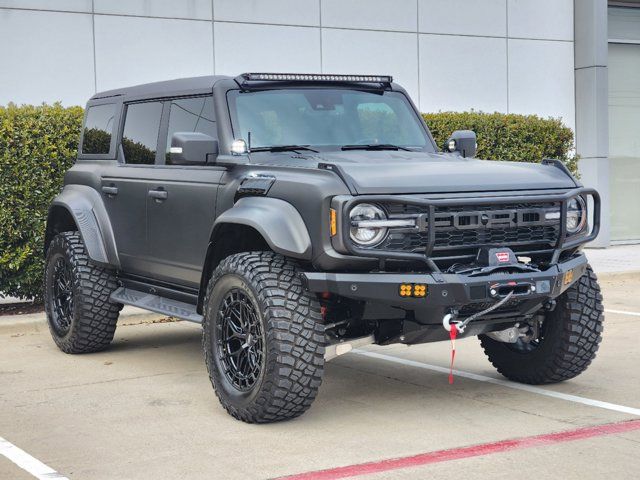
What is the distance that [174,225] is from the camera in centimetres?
738

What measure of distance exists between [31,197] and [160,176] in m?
3.32

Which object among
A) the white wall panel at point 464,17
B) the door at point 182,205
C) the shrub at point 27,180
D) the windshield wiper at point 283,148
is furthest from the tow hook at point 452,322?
the white wall panel at point 464,17

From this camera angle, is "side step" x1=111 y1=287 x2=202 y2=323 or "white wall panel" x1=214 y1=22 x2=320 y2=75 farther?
"white wall panel" x1=214 y1=22 x2=320 y2=75

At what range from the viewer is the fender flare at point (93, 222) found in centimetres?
825

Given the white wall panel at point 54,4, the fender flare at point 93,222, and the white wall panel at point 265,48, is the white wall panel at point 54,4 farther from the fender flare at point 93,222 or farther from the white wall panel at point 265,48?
the fender flare at point 93,222

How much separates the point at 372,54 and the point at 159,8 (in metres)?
3.26

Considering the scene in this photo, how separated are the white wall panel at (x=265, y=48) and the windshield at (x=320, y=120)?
22.0ft

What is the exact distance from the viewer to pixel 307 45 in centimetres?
1488

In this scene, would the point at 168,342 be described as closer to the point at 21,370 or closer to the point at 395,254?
the point at 21,370

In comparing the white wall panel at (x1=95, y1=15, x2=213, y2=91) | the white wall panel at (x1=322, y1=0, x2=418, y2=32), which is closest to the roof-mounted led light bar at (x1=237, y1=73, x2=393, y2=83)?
the white wall panel at (x1=95, y1=15, x2=213, y2=91)

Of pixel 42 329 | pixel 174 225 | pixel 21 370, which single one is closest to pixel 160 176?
pixel 174 225

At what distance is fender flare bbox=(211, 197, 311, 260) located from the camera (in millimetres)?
5930

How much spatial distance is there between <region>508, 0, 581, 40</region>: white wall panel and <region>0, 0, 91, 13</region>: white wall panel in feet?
22.5

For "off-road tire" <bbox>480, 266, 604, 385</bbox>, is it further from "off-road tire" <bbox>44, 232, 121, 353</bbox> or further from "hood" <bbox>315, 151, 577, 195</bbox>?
"off-road tire" <bbox>44, 232, 121, 353</bbox>
